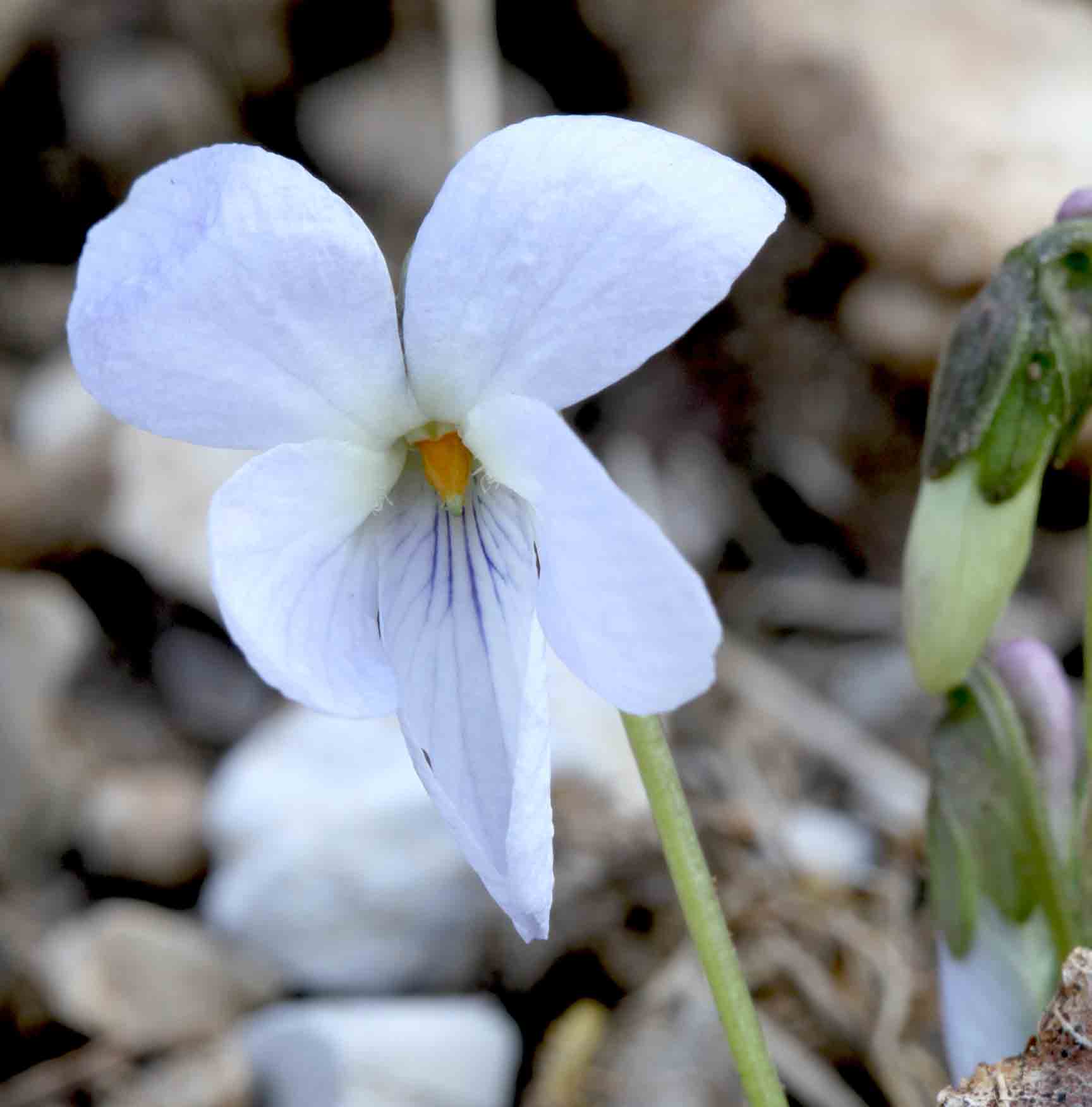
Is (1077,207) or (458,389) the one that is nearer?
(458,389)

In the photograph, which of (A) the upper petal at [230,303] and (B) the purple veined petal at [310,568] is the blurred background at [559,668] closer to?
(B) the purple veined petal at [310,568]

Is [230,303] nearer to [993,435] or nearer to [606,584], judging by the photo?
[606,584]

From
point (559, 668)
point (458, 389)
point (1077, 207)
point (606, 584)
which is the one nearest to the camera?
point (606, 584)

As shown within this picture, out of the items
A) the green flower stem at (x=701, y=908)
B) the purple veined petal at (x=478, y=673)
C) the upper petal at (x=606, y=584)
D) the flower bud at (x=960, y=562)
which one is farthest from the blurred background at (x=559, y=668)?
the upper petal at (x=606, y=584)

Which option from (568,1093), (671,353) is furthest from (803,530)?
(568,1093)

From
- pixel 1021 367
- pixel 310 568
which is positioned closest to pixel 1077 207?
pixel 1021 367

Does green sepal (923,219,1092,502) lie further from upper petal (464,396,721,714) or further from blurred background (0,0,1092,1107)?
blurred background (0,0,1092,1107)
